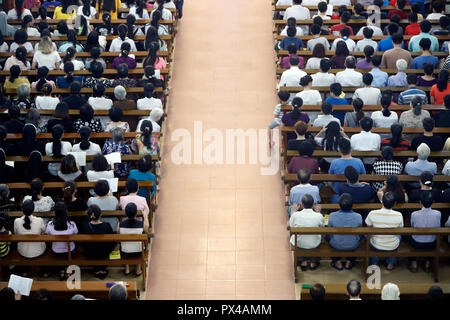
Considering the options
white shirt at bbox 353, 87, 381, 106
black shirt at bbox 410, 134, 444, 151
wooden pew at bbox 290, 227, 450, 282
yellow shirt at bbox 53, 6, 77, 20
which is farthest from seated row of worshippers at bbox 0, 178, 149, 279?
yellow shirt at bbox 53, 6, 77, 20

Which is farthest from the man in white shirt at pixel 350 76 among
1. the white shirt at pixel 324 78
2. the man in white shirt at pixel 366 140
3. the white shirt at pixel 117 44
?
the white shirt at pixel 117 44

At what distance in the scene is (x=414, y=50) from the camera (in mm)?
12445

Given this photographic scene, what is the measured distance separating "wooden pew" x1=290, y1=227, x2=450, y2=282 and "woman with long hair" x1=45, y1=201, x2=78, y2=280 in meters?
2.44

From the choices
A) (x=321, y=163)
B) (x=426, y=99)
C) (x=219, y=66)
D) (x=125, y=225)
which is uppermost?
(x=219, y=66)

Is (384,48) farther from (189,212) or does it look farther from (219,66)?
(189,212)

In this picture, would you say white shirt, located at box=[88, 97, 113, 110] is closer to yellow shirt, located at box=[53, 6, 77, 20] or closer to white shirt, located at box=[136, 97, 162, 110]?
white shirt, located at box=[136, 97, 162, 110]

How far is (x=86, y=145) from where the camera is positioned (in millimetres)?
9797

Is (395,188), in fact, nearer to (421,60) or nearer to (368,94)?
(368,94)

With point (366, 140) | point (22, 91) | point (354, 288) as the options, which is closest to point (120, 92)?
point (22, 91)

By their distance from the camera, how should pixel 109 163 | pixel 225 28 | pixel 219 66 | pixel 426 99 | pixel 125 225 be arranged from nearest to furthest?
pixel 125 225
pixel 109 163
pixel 426 99
pixel 219 66
pixel 225 28

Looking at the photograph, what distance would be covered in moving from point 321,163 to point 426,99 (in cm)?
188

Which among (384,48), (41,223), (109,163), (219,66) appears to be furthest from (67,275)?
(384,48)

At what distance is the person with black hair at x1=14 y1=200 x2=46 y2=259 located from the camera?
29.0 feet

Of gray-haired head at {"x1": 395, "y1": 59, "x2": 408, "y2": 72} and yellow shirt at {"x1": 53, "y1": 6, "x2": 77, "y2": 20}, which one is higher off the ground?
yellow shirt at {"x1": 53, "y1": 6, "x2": 77, "y2": 20}
